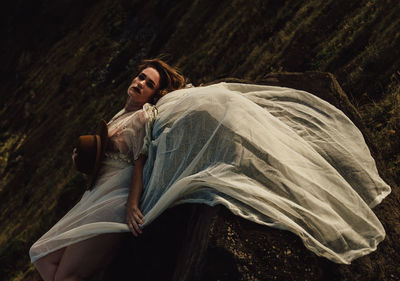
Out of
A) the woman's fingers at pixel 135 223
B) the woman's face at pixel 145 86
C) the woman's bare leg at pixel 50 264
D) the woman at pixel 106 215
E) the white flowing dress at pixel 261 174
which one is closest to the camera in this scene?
the white flowing dress at pixel 261 174

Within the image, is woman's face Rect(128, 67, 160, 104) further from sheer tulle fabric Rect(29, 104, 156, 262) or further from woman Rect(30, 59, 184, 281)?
sheer tulle fabric Rect(29, 104, 156, 262)

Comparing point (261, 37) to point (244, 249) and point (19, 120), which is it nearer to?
point (244, 249)

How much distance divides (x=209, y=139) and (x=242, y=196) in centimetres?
60

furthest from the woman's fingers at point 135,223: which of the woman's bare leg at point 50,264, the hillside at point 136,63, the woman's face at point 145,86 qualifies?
the hillside at point 136,63

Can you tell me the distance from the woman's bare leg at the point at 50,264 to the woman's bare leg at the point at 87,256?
6.9 inches

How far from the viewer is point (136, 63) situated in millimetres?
20859

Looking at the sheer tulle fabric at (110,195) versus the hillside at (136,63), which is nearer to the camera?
the sheer tulle fabric at (110,195)

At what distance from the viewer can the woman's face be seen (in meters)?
4.30

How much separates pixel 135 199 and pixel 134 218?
18cm

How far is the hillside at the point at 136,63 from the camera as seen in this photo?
6789 millimetres

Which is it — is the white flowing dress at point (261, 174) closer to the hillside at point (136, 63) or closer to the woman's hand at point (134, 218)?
the woman's hand at point (134, 218)

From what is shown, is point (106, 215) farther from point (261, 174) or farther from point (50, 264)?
point (261, 174)

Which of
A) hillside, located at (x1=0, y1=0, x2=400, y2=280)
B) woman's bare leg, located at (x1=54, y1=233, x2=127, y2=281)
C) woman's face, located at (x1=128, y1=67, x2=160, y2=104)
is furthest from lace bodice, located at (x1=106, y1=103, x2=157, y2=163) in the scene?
hillside, located at (x1=0, y1=0, x2=400, y2=280)

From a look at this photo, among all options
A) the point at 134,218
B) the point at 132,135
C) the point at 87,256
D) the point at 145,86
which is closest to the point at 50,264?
the point at 87,256
